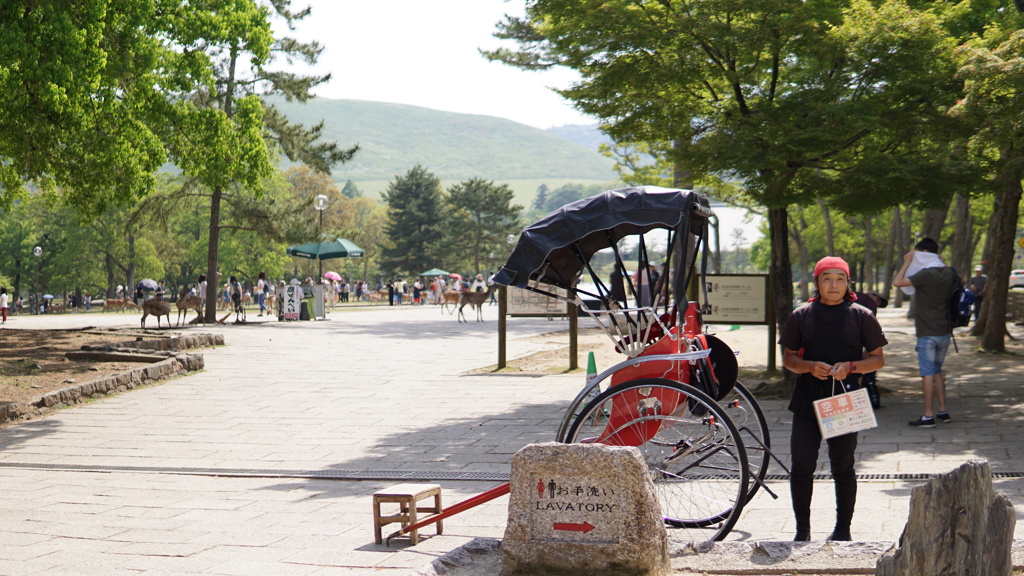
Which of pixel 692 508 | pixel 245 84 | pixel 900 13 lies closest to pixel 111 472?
pixel 692 508

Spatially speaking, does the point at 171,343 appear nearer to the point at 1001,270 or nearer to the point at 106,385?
the point at 106,385

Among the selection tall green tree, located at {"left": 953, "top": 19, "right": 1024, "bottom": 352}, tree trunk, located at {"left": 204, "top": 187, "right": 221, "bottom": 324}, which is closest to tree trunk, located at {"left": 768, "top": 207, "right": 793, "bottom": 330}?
tall green tree, located at {"left": 953, "top": 19, "right": 1024, "bottom": 352}

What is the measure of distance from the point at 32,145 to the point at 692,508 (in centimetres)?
1510

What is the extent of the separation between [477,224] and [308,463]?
84.7m

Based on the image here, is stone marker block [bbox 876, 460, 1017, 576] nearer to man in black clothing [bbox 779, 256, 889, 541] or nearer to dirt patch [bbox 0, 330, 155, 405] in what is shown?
man in black clothing [bbox 779, 256, 889, 541]

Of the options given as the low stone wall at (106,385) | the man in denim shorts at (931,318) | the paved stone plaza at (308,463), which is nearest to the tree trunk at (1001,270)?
the paved stone plaza at (308,463)

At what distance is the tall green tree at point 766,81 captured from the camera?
11.2m

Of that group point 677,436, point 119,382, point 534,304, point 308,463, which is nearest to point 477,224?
point 534,304

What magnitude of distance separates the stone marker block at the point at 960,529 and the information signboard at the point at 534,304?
12868mm

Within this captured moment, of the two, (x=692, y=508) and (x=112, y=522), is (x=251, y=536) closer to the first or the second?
(x=112, y=522)

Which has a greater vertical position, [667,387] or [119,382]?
[667,387]

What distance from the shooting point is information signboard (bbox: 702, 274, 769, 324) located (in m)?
13.8

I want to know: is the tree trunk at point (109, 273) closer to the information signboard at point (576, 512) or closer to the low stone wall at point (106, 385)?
the low stone wall at point (106, 385)

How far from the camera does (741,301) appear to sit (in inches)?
549
